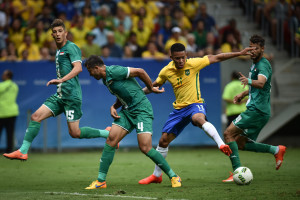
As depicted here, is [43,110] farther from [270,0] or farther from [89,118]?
[270,0]

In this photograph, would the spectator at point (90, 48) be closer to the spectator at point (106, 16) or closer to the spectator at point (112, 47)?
the spectator at point (112, 47)

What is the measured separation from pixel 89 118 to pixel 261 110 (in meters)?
8.53

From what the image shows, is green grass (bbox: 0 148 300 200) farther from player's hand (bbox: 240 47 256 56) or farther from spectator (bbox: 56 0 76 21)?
spectator (bbox: 56 0 76 21)

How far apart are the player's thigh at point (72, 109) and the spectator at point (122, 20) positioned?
982cm

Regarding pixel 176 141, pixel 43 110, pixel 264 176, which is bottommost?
pixel 176 141

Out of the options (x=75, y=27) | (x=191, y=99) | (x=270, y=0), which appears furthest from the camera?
(x=270, y=0)

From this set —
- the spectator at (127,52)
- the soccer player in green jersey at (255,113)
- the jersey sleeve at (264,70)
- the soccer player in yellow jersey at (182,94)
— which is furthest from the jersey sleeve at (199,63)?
the spectator at (127,52)

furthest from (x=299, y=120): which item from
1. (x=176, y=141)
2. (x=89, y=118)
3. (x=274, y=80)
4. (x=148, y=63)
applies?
(x=89, y=118)

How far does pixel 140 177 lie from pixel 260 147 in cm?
238

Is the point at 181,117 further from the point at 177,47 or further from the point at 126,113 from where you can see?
the point at 177,47

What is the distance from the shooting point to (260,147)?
34.4 feet

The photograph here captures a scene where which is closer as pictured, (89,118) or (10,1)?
(89,118)

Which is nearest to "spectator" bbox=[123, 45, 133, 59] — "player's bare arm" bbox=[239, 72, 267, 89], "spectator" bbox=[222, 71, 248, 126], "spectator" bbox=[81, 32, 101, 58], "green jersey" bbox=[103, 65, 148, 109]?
"spectator" bbox=[81, 32, 101, 58]

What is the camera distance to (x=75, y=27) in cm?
1952
